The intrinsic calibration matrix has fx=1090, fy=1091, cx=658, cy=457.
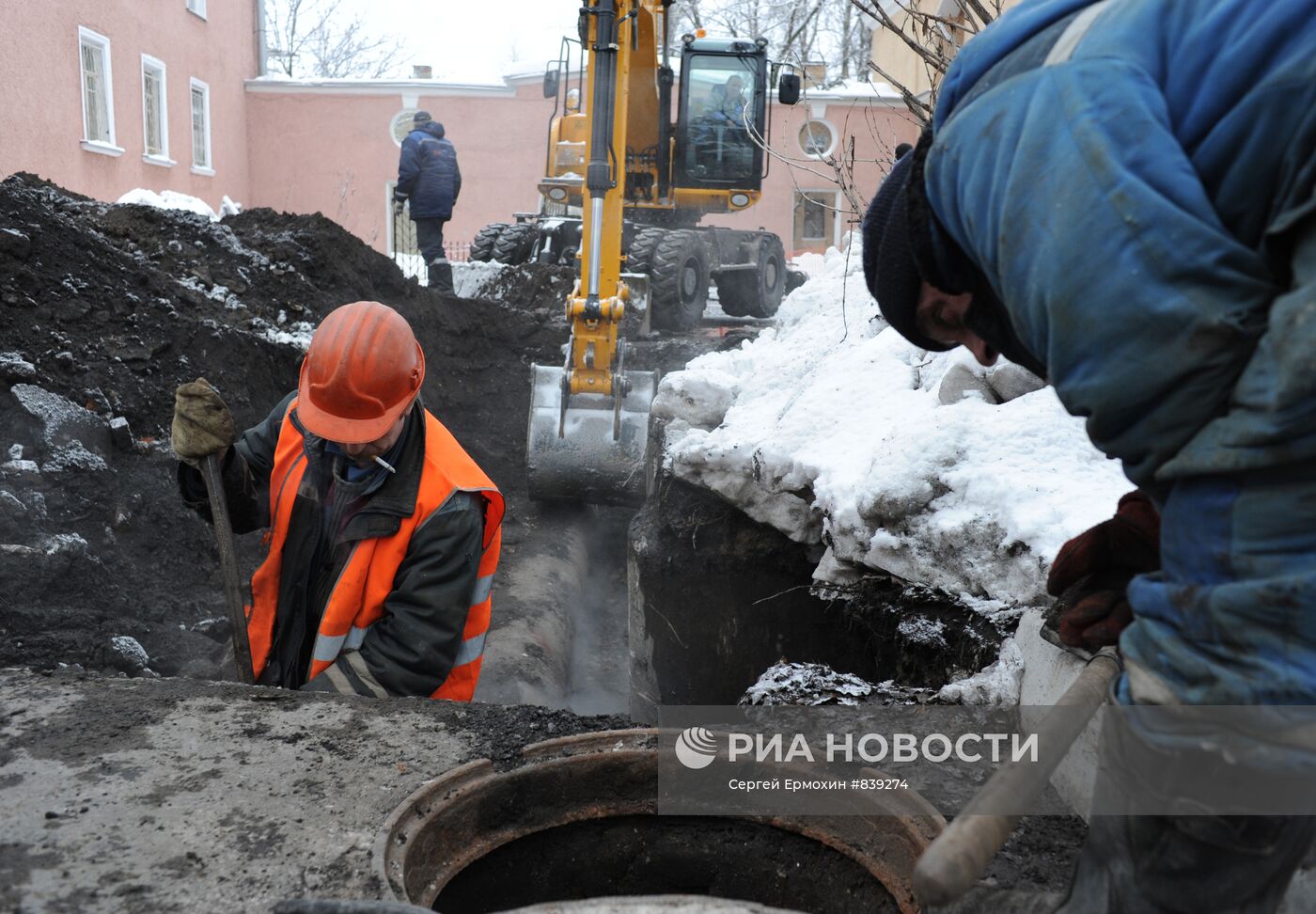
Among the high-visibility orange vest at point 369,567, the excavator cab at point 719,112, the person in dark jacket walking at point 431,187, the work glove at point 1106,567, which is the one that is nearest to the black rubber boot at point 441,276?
the person in dark jacket walking at point 431,187

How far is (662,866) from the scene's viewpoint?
2.48 meters

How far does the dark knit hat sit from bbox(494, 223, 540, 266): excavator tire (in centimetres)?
1170

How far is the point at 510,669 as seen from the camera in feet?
15.3

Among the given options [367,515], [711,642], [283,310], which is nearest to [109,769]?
[367,515]

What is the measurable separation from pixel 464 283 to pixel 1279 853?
38.5 ft

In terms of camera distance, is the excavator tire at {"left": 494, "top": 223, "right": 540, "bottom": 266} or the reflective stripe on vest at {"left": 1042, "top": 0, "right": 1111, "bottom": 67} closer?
the reflective stripe on vest at {"left": 1042, "top": 0, "right": 1111, "bottom": 67}

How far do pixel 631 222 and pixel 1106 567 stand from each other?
9.85 meters

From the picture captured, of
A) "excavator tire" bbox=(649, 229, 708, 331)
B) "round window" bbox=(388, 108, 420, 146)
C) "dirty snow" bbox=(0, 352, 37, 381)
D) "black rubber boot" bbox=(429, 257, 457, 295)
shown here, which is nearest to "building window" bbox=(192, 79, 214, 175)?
"round window" bbox=(388, 108, 420, 146)

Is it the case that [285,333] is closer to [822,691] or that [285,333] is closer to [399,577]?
[399,577]

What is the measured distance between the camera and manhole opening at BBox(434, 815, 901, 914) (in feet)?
7.61

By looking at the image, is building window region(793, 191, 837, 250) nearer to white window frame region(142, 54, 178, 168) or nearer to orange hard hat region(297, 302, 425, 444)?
white window frame region(142, 54, 178, 168)

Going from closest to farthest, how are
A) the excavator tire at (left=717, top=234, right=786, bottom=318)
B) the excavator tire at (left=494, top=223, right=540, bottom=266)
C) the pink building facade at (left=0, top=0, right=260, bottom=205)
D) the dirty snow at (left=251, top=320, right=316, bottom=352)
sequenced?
the dirty snow at (left=251, top=320, right=316, bottom=352)
the excavator tire at (left=717, top=234, right=786, bottom=318)
the excavator tire at (left=494, top=223, right=540, bottom=266)
the pink building facade at (left=0, top=0, right=260, bottom=205)

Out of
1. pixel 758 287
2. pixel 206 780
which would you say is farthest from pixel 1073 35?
pixel 758 287

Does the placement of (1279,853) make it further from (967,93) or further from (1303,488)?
(967,93)
